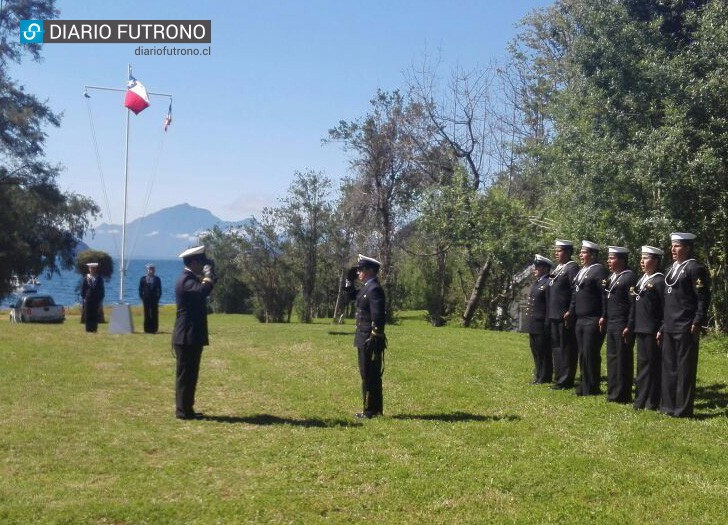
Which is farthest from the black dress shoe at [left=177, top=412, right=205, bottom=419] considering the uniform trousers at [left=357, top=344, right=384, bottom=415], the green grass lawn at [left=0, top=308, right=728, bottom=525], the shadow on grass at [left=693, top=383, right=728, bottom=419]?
the shadow on grass at [left=693, top=383, right=728, bottom=419]

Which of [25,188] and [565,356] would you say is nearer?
[565,356]

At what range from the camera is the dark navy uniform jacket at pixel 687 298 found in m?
10.1

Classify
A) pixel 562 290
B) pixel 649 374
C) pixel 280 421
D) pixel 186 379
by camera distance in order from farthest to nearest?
1. pixel 562 290
2. pixel 649 374
3. pixel 186 379
4. pixel 280 421

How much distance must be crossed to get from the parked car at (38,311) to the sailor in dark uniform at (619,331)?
33.7m

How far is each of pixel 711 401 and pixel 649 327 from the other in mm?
1866

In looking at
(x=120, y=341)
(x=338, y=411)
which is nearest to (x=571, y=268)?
(x=338, y=411)

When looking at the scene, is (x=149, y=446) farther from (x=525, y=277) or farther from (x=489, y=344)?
(x=525, y=277)

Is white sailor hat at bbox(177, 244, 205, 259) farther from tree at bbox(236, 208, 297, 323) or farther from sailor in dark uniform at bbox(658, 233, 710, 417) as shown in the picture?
tree at bbox(236, 208, 297, 323)

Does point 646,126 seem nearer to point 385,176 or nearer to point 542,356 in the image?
point 542,356

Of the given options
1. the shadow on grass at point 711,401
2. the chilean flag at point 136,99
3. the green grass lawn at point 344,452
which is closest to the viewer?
the green grass lawn at point 344,452

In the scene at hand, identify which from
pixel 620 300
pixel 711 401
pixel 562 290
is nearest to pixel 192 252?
pixel 562 290

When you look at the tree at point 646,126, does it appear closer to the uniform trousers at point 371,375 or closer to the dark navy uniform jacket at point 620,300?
the dark navy uniform jacket at point 620,300

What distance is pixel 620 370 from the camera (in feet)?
37.2

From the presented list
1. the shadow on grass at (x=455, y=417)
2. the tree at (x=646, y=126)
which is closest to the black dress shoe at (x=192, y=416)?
the shadow on grass at (x=455, y=417)
